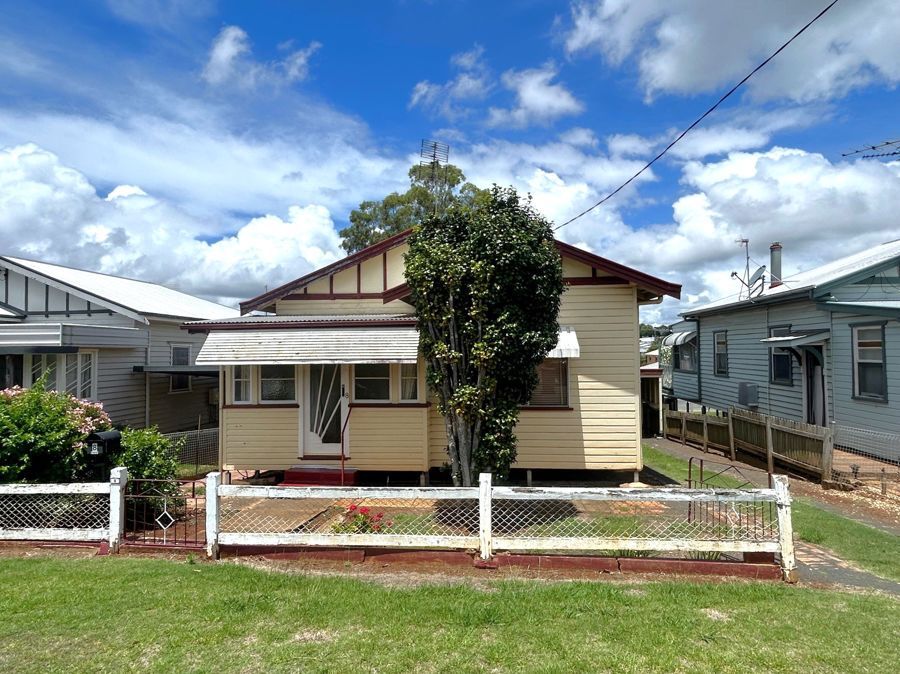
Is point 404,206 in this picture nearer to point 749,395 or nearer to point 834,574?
point 749,395

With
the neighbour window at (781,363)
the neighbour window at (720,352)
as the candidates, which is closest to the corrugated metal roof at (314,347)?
the neighbour window at (781,363)

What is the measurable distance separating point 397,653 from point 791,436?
1022 cm

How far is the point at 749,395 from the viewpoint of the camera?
52.2 feet

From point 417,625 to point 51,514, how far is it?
16.2ft

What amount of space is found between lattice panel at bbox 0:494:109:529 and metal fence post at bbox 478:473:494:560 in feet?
14.9

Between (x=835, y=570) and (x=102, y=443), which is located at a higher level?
(x=102, y=443)

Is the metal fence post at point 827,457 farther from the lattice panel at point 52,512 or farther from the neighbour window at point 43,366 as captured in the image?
the neighbour window at point 43,366

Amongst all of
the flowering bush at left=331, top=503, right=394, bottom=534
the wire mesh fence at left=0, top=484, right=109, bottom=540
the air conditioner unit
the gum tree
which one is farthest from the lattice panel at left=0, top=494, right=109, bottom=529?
the air conditioner unit

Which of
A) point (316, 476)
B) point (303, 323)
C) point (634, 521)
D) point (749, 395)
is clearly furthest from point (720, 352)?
point (303, 323)

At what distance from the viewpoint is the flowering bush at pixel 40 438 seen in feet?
20.8

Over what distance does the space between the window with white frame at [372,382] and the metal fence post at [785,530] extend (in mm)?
6432

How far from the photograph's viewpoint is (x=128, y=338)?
1373cm

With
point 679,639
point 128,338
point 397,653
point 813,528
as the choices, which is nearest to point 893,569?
point 813,528

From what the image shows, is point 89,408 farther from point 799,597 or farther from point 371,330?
point 799,597
